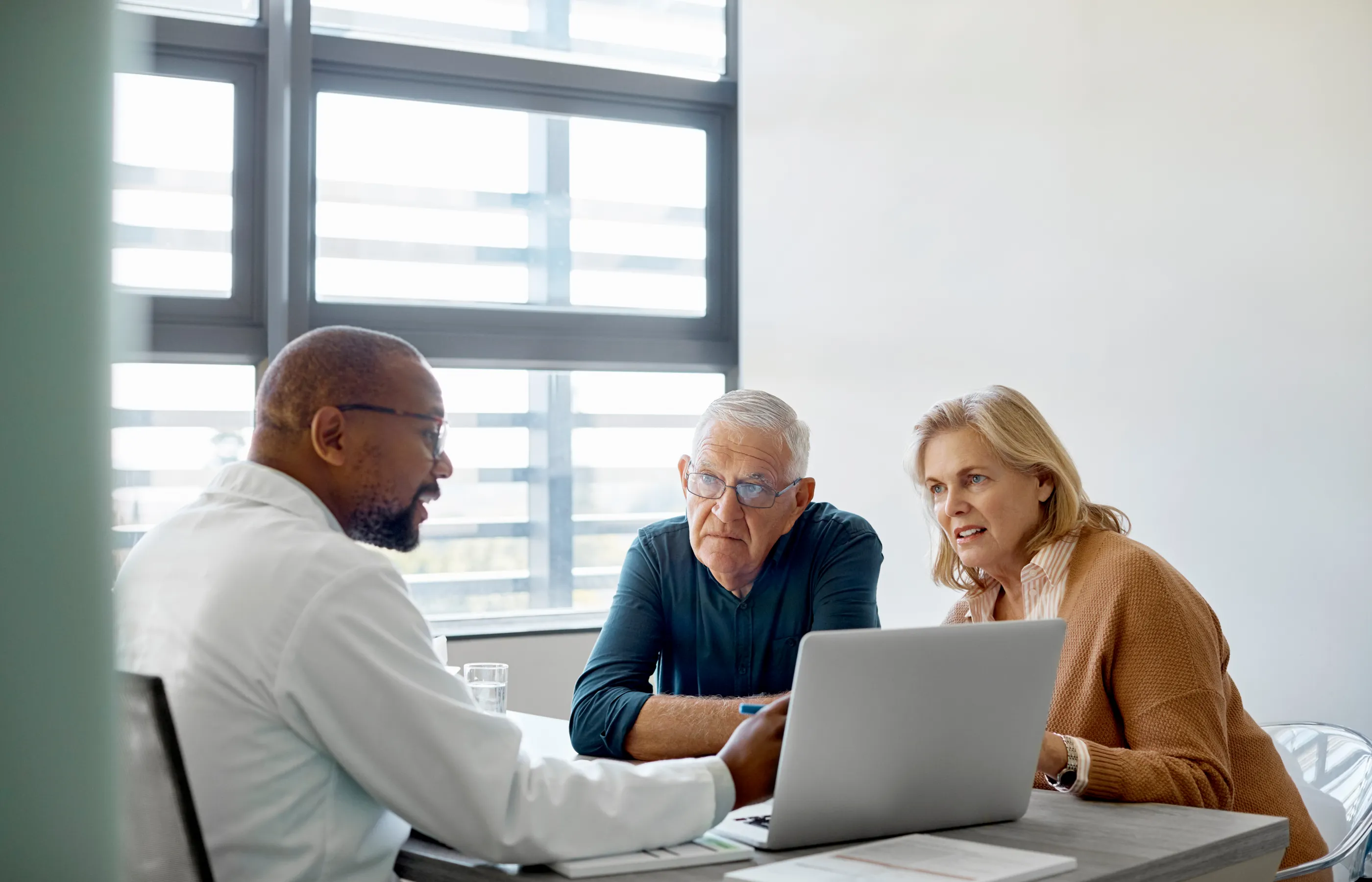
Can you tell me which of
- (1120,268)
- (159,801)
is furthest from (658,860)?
(1120,268)

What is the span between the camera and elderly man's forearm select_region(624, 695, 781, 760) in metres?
1.99

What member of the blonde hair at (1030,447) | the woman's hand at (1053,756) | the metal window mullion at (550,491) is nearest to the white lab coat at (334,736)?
the woman's hand at (1053,756)

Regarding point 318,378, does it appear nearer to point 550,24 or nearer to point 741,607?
point 741,607

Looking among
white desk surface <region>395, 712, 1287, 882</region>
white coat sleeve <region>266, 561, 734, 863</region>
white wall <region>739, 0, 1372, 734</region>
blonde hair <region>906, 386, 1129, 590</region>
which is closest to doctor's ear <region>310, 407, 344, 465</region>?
white coat sleeve <region>266, 561, 734, 863</region>

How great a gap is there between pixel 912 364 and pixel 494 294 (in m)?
1.56

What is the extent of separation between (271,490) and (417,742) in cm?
40

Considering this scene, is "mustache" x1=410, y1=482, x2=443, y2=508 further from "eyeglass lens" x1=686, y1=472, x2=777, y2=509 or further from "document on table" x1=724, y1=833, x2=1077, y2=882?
"eyeglass lens" x1=686, y1=472, x2=777, y2=509

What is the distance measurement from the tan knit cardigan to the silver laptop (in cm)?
28

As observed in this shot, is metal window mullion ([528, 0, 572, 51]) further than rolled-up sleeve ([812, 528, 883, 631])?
Yes

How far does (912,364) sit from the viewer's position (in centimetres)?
388

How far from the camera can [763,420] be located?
2.47 m

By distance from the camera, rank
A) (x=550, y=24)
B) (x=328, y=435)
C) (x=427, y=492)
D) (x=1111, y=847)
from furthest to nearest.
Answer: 1. (x=550, y=24)
2. (x=427, y=492)
3. (x=328, y=435)
4. (x=1111, y=847)

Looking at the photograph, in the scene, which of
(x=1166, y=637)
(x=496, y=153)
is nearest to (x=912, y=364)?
(x=496, y=153)

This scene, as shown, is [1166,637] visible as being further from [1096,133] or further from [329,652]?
[1096,133]
